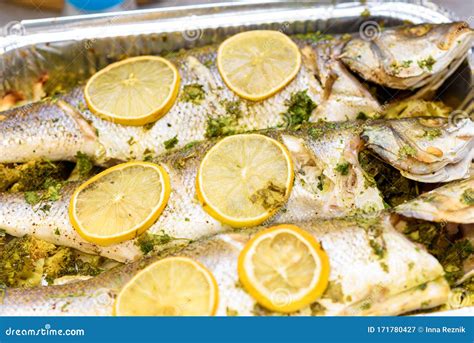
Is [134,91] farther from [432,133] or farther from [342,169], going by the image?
[432,133]

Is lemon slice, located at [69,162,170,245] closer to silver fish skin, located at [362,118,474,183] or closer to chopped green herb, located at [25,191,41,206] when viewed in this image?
chopped green herb, located at [25,191,41,206]

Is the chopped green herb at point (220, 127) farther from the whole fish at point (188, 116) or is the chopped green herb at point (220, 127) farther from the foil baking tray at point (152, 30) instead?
the foil baking tray at point (152, 30)

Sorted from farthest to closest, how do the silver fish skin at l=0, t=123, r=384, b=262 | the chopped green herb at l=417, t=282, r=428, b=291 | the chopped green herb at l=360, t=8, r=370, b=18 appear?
1. the chopped green herb at l=360, t=8, r=370, b=18
2. the silver fish skin at l=0, t=123, r=384, b=262
3. the chopped green herb at l=417, t=282, r=428, b=291

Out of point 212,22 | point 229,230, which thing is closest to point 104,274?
point 229,230

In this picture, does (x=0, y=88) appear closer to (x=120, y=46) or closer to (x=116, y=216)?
(x=120, y=46)

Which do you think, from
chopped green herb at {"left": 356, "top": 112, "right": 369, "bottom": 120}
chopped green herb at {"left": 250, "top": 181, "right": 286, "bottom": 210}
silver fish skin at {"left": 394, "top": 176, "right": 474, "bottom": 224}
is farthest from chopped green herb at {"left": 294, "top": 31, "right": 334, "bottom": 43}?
silver fish skin at {"left": 394, "top": 176, "right": 474, "bottom": 224}
